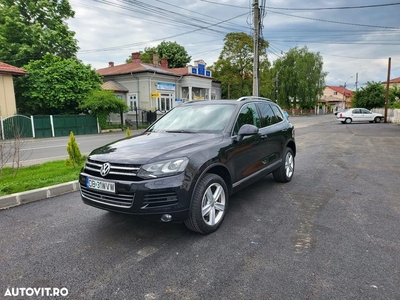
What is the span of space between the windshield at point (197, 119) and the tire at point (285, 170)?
2.02 metres

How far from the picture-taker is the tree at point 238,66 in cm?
4272

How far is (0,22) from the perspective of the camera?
1037 inches

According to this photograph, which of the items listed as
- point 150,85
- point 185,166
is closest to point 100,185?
point 185,166

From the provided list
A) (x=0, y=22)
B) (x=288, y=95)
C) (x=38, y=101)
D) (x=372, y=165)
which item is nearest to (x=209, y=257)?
(x=372, y=165)

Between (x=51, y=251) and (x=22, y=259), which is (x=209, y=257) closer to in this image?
(x=51, y=251)

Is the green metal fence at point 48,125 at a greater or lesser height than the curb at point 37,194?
greater

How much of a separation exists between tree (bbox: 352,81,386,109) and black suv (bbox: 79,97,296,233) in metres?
38.5

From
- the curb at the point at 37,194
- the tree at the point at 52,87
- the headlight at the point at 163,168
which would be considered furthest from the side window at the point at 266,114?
the tree at the point at 52,87

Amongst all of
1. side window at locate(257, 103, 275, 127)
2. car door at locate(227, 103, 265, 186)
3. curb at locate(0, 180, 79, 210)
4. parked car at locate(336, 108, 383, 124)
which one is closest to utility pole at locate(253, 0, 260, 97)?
side window at locate(257, 103, 275, 127)

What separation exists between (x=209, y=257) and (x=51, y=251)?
6.05 ft

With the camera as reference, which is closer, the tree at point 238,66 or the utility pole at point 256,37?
the utility pole at point 256,37

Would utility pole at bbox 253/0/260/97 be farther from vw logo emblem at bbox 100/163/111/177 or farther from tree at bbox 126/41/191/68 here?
tree at bbox 126/41/191/68

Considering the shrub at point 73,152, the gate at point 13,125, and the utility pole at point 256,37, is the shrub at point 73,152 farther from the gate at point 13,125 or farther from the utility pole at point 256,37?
the gate at point 13,125

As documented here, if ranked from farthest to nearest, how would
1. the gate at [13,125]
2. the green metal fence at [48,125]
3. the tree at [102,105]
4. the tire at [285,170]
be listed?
the tree at [102,105] < the green metal fence at [48,125] < the gate at [13,125] < the tire at [285,170]
